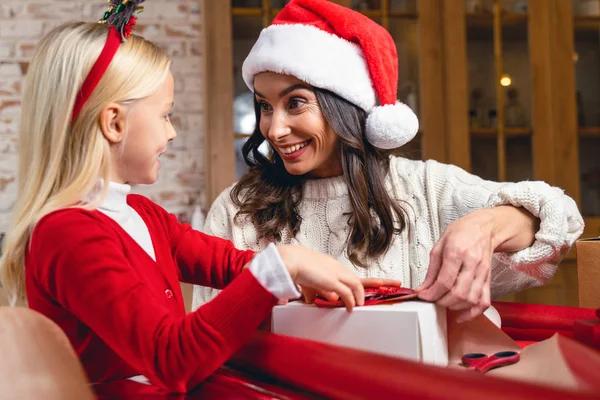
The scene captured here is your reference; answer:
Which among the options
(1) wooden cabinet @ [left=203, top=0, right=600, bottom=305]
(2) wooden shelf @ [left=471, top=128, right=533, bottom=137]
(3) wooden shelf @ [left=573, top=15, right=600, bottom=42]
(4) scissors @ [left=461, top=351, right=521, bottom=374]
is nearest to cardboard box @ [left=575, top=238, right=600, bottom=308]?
(4) scissors @ [left=461, top=351, right=521, bottom=374]

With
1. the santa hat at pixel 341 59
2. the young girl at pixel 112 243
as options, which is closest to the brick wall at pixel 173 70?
the santa hat at pixel 341 59

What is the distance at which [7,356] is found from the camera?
566mm

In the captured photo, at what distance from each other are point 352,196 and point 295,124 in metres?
0.21

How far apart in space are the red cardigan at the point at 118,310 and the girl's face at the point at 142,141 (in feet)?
0.37

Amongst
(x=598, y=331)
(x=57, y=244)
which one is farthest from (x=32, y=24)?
(x=598, y=331)

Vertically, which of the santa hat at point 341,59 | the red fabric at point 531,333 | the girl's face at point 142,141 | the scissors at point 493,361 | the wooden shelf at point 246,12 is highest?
the wooden shelf at point 246,12

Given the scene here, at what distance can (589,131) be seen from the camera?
10.4 feet

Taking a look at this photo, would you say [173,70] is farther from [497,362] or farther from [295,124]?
[497,362]

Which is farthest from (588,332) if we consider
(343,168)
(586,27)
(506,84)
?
(586,27)

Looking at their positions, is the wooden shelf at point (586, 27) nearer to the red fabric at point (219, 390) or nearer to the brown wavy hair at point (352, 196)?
the brown wavy hair at point (352, 196)

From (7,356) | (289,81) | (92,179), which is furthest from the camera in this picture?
(289,81)

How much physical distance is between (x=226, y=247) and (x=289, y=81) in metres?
0.50

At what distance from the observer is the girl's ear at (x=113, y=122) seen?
93 centimetres

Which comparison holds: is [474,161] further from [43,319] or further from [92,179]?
[43,319]
